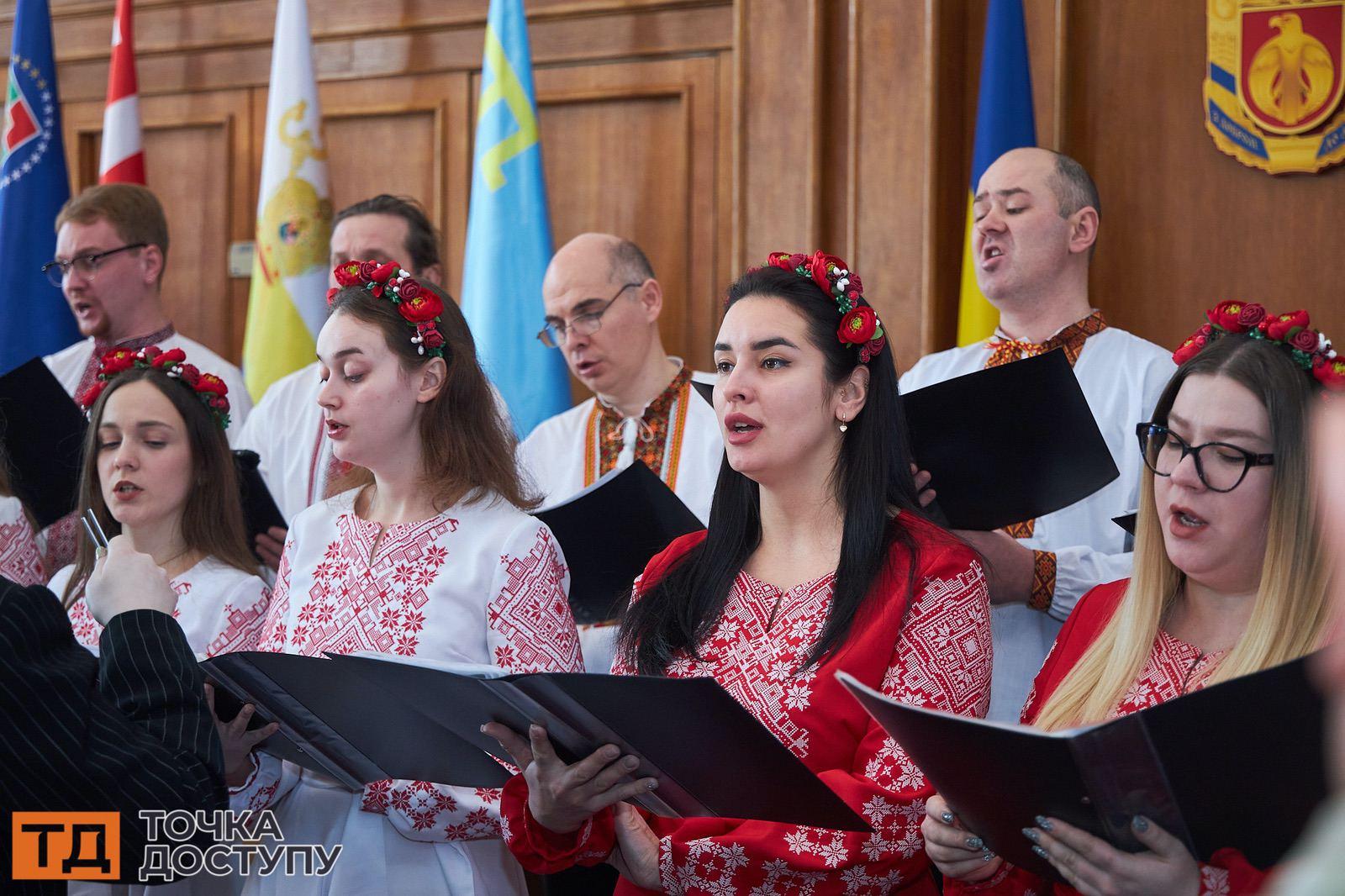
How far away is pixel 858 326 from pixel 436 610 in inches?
30.8

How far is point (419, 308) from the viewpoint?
8.09 ft

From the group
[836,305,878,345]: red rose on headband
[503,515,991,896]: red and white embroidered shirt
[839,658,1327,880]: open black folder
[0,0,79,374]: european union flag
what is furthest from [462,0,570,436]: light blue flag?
[839,658,1327,880]: open black folder

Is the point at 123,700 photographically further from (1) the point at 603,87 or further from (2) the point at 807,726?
(1) the point at 603,87

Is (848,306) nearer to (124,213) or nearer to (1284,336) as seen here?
(1284,336)

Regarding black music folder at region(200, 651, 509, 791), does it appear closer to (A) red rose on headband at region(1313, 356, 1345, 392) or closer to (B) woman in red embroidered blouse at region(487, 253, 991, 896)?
(B) woman in red embroidered blouse at region(487, 253, 991, 896)

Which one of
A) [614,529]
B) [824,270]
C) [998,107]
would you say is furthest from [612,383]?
[824,270]

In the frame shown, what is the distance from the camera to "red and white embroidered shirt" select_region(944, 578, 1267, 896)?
1.61 m

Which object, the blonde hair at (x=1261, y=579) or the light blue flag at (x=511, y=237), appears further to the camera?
the light blue flag at (x=511, y=237)

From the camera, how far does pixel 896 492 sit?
218 cm

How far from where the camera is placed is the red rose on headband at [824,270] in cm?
219

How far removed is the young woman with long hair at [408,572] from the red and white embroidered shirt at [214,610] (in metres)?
0.23

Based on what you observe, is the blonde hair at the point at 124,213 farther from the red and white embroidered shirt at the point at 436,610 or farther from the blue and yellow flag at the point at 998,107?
the blue and yellow flag at the point at 998,107

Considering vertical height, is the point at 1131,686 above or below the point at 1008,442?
below

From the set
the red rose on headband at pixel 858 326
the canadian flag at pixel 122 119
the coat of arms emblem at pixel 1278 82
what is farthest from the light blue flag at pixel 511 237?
the red rose on headband at pixel 858 326
